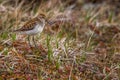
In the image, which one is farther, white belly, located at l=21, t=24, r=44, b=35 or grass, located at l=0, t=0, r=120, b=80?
white belly, located at l=21, t=24, r=44, b=35

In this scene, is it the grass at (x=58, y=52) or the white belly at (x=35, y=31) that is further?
the white belly at (x=35, y=31)

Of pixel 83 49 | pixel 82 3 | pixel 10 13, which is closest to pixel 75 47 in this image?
pixel 83 49

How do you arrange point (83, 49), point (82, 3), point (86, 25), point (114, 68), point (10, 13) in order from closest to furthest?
point (114, 68), point (83, 49), point (10, 13), point (86, 25), point (82, 3)

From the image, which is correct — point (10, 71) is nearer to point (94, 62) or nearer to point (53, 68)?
point (53, 68)

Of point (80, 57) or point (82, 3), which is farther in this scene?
point (82, 3)

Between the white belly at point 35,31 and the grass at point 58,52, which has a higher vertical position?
the white belly at point 35,31

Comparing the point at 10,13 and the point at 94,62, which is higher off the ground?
the point at 10,13

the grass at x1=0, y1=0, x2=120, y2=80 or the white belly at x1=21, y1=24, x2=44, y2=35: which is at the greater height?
the white belly at x1=21, y1=24, x2=44, y2=35

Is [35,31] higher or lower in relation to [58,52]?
higher
